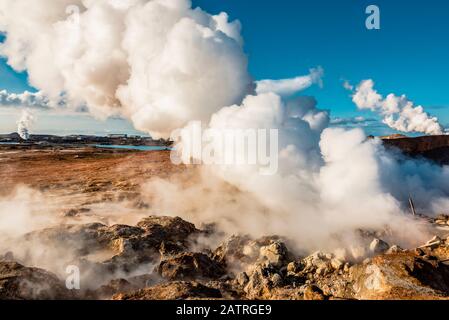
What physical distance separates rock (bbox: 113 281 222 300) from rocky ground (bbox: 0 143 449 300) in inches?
1.0

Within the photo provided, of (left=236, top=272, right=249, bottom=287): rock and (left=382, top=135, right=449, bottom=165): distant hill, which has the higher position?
(left=382, top=135, right=449, bottom=165): distant hill

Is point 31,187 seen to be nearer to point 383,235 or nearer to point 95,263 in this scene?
point 95,263

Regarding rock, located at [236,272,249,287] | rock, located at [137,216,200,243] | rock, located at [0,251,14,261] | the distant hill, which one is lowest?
rock, located at [236,272,249,287]

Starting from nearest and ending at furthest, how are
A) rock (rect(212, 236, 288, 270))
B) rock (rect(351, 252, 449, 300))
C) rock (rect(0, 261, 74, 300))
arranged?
1. rock (rect(351, 252, 449, 300))
2. rock (rect(0, 261, 74, 300))
3. rock (rect(212, 236, 288, 270))

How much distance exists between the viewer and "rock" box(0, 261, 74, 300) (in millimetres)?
9141

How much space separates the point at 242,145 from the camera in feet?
50.9

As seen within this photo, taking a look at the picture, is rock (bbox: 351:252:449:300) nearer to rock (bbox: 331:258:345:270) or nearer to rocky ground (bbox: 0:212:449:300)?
rocky ground (bbox: 0:212:449:300)

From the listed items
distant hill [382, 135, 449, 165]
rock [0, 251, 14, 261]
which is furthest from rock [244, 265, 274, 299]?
distant hill [382, 135, 449, 165]

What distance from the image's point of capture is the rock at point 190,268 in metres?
11.2

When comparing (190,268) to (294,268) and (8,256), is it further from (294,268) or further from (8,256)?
(8,256)

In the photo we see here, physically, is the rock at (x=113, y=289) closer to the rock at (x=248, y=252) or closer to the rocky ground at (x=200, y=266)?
the rocky ground at (x=200, y=266)
